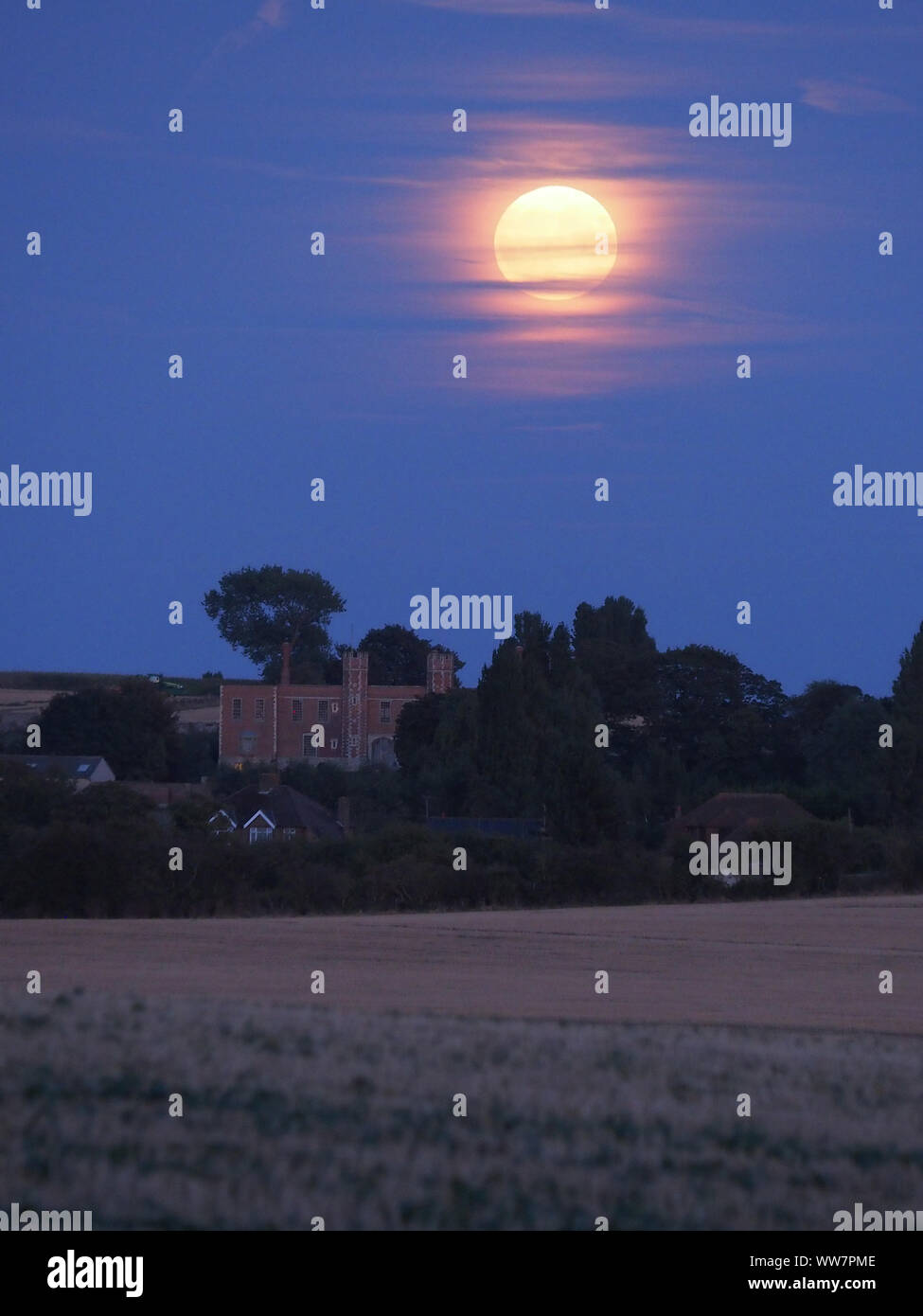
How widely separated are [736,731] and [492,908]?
3751 centimetres

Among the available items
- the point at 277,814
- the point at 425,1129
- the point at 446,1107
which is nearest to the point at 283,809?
the point at 277,814

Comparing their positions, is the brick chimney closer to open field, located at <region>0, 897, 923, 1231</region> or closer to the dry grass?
open field, located at <region>0, 897, 923, 1231</region>

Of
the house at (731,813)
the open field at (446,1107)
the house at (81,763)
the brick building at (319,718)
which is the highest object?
the brick building at (319,718)

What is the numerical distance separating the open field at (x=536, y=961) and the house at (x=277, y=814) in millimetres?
20264

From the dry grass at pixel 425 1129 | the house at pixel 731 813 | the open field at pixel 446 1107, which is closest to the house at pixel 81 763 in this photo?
the house at pixel 731 813

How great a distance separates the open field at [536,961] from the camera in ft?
72.5

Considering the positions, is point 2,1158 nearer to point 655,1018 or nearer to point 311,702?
point 655,1018

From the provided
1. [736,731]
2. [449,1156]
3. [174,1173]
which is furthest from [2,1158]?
[736,731]

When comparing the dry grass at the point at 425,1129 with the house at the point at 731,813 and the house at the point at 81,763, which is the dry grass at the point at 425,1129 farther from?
the house at the point at 81,763

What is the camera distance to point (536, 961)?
30.3 meters

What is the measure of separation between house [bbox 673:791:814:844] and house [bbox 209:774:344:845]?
1331cm

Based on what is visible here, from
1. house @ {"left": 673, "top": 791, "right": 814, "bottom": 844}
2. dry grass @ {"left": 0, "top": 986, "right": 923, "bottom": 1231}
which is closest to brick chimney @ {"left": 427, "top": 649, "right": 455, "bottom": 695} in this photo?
house @ {"left": 673, "top": 791, "right": 814, "bottom": 844}

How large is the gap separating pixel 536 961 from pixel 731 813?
112 ft

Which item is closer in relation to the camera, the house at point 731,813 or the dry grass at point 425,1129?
the dry grass at point 425,1129
